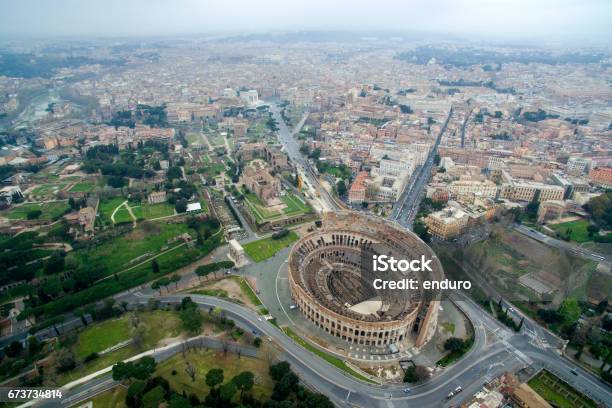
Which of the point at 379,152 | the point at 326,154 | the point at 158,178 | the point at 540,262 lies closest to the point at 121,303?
the point at 158,178

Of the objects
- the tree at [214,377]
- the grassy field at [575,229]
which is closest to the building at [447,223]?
the grassy field at [575,229]

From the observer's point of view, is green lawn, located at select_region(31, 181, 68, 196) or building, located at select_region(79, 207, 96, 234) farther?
green lawn, located at select_region(31, 181, 68, 196)

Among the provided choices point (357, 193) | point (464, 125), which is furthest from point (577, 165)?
point (357, 193)

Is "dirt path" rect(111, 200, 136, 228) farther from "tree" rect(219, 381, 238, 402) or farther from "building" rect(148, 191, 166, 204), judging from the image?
"tree" rect(219, 381, 238, 402)

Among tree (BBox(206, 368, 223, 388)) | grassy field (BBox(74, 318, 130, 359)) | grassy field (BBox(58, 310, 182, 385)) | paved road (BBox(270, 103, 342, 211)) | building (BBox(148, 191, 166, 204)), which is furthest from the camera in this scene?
paved road (BBox(270, 103, 342, 211))

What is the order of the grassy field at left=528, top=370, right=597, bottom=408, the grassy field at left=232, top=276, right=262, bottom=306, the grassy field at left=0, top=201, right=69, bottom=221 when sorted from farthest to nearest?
1. the grassy field at left=0, top=201, right=69, bottom=221
2. the grassy field at left=232, top=276, right=262, bottom=306
3. the grassy field at left=528, top=370, right=597, bottom=408

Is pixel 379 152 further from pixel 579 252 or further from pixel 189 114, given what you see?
pixel 189 114

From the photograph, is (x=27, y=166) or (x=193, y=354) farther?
(x=27, y=166)

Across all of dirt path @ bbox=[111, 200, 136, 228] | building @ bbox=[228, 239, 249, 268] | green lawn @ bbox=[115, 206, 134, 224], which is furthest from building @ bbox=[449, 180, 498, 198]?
green lawn @ bbox=[115, 206, 134, 224]
